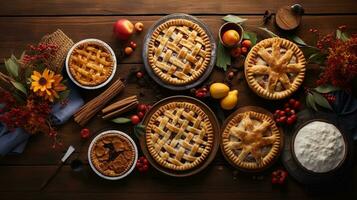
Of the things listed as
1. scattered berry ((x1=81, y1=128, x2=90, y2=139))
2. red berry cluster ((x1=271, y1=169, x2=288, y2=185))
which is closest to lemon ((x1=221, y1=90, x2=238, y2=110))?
red berry cluster ((x1=271, y1=169, x2=288, y2=185))

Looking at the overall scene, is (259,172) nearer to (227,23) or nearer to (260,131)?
(260,131)

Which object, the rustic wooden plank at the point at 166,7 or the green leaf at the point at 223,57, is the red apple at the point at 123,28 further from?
the green leaf at the point at 223,57

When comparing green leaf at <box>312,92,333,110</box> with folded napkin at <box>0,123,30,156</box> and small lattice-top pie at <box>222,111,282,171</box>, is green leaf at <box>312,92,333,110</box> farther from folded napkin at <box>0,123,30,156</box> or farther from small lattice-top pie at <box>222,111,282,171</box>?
folded napkin at <box>0,123,30,156</box>

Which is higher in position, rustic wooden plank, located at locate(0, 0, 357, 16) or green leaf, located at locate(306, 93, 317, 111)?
rustic wooden plank, located at locate(0, 0, 357, 16)

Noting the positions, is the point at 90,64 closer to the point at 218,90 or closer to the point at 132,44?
the point at 132,44

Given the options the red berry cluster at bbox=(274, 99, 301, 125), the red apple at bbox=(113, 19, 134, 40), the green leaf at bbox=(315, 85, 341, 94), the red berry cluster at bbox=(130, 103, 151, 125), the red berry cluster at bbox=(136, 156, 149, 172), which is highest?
the red apple at bbox=(113, 19, 134, 40)

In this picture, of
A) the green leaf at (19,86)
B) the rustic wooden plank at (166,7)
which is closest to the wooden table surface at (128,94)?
the rustic wooden plank at (166,7)

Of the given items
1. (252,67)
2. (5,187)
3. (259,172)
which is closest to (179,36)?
(252,67)
